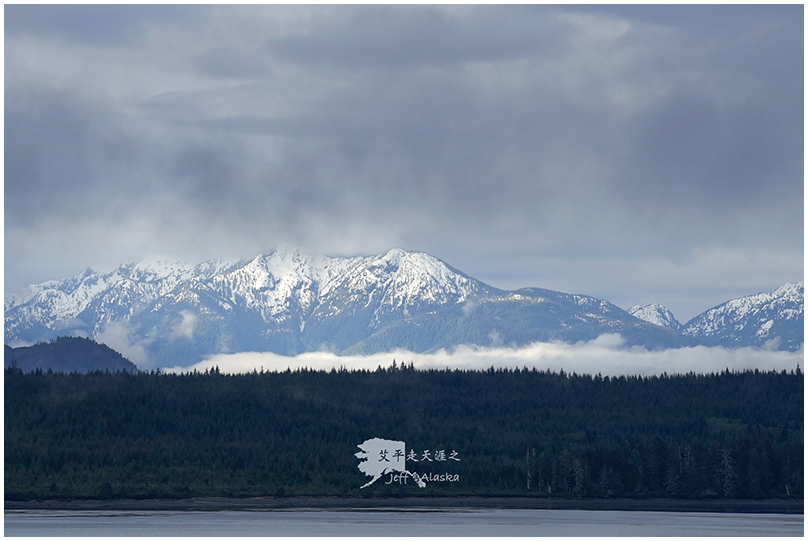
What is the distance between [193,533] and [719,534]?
91.7 m

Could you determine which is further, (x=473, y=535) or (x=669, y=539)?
(x=473, y=535)

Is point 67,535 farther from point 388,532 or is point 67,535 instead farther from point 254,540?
point 388,532

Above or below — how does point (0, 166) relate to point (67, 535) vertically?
above

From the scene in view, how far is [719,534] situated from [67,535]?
4406 inches

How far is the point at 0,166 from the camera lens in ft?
448

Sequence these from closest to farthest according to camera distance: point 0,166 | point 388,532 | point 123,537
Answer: point 0,166 < point 123,537 < point 388,532

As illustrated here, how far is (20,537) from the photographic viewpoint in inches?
7224

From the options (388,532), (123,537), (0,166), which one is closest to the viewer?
(0,166)

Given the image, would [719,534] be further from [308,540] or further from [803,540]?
[308,540]

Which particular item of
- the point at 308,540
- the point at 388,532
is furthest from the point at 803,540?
the point at 308,540

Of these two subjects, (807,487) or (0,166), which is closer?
(0,166)

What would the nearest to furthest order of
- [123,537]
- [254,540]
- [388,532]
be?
[254,540] → [123,537] → [388,532]

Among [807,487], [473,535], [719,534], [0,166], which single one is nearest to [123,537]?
[473,535]

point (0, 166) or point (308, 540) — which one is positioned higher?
point (0, 166)
